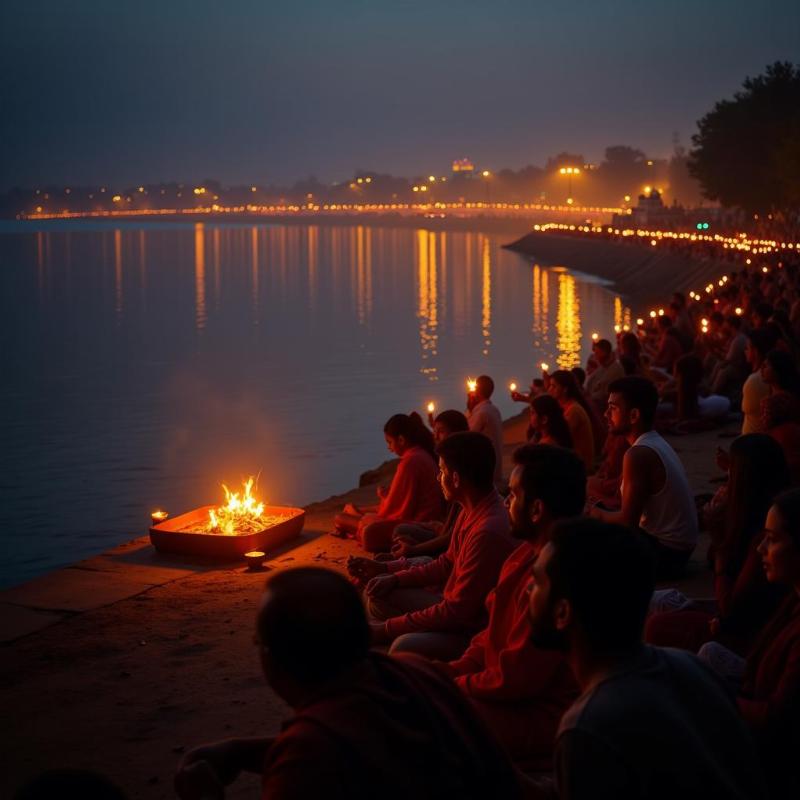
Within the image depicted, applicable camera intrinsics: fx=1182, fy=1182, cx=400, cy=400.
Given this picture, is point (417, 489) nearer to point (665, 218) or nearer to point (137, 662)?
point (137, 662)

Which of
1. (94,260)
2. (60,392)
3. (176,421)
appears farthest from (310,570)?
(94,260)

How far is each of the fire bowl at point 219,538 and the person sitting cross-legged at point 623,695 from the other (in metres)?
6.52

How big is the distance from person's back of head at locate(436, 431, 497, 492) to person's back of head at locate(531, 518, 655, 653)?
2412 mm

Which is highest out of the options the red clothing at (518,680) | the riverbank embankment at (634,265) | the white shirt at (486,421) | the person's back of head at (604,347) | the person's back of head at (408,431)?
the riverbank embankment at (634,265)

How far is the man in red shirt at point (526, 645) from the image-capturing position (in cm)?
401

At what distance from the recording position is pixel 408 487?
26.6ft

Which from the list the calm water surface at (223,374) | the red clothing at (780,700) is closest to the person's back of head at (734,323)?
the calm water surface at (223,374)

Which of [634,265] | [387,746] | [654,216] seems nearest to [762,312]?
[387,746]

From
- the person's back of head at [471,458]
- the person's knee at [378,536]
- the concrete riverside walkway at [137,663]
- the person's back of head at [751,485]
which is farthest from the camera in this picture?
the person's knee at [378,536]

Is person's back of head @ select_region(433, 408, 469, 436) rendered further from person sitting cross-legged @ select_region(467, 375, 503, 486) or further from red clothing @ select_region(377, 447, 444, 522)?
person sitting cross-legged @ select_region(467, 375, 503, 486)

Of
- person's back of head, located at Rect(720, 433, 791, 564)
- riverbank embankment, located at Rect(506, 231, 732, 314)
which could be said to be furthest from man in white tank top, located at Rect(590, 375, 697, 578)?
riverbank embankment, located at Rect(506, 231, 732, 314)

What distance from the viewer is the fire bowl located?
9031 mm

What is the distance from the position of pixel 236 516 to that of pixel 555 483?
19.2ft

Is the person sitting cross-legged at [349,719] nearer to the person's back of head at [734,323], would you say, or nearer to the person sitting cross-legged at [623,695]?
the person sitting cross-legged at [623,695]
